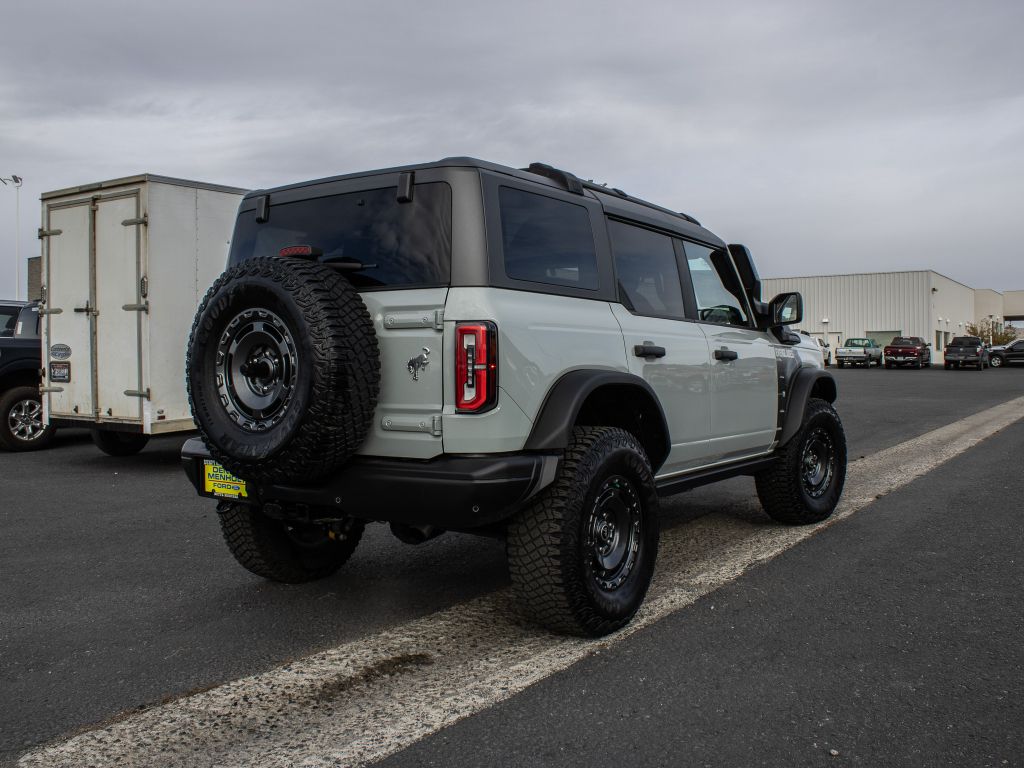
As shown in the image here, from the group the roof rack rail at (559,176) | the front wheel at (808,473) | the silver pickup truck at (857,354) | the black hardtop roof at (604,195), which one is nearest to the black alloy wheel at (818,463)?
the front wheel at (808,473)

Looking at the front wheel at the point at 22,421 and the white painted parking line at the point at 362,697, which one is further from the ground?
the front wheel at the point at 22,421

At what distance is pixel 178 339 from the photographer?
867cm

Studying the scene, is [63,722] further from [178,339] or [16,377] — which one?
[16,377]

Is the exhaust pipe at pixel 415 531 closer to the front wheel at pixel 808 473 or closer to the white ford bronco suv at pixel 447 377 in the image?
the white ford bronco suv at pixel 447 377

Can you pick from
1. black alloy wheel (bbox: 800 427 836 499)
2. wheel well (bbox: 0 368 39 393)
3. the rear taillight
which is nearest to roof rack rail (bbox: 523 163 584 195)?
the rear taillight

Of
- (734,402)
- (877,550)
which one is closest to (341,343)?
(734,402)

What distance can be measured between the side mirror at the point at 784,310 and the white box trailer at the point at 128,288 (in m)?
5.67

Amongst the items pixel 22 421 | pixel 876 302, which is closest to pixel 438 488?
pixel 22 421

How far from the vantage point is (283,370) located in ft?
11.5

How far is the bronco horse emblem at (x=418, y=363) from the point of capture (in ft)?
11.3

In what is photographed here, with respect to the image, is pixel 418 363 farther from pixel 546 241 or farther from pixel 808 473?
pixel 808 473

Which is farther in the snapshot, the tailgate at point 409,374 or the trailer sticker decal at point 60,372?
the trailer sticker decal at point 60,372

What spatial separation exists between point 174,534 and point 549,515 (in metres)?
3.51

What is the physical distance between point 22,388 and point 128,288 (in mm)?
3169
